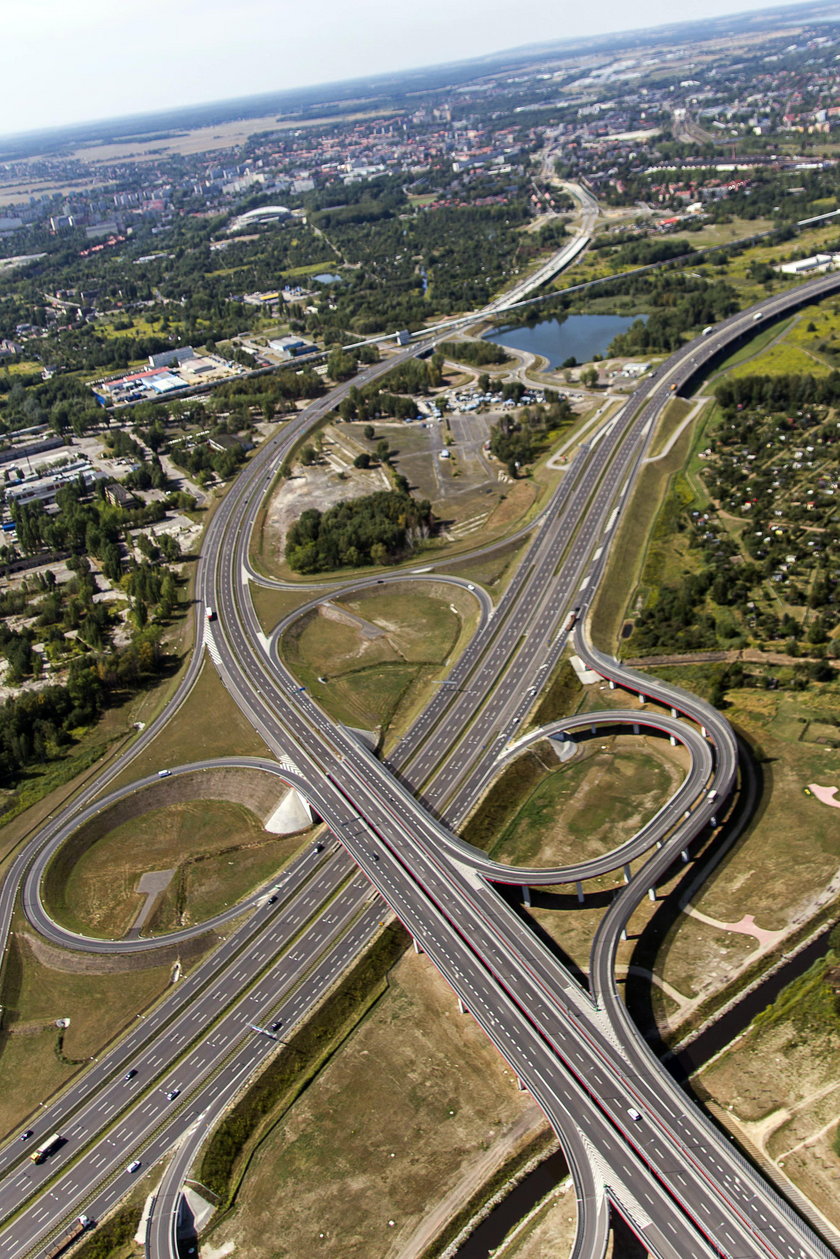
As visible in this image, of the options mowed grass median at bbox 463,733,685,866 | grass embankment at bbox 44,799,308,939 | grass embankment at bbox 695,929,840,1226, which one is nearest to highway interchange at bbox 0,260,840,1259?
grass embankment at bbox 44,799,308,939

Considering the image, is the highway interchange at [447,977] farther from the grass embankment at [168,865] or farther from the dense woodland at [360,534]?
the dense woodland at [360,534]

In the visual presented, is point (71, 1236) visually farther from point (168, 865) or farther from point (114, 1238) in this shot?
point (168, 865)

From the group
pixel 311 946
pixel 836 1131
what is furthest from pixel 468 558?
pixel 836 1131

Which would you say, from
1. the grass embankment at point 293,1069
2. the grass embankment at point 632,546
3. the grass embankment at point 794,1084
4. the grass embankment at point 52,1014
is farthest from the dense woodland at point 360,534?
the grass embankment at point 794,1084

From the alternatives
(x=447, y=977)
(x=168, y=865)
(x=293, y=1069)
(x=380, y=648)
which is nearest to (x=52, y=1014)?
(x=168, y=865)

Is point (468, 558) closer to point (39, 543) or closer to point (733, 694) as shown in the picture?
point (733, 694)

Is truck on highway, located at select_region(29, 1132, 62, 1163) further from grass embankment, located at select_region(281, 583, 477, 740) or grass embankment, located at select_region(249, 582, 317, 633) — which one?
grass embankment, located at select_region(249, 582, 317, 633)

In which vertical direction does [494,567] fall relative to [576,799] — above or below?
above
